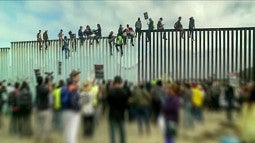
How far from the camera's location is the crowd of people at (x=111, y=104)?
13133 millimetres

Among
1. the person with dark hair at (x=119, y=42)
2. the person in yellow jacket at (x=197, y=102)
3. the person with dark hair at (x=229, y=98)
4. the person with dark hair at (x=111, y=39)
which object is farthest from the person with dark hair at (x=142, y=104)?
the person with dark hair at (x=111, y=39)

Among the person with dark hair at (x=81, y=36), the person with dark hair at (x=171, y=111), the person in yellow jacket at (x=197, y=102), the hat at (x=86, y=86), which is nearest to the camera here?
the person with dark hair at (x=171, y=111)

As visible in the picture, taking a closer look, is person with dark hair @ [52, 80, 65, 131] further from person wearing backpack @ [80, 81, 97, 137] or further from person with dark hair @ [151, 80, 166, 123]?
person with dark hair @ [151, 80, 166, 123]

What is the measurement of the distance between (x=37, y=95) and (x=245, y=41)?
16.6 metres

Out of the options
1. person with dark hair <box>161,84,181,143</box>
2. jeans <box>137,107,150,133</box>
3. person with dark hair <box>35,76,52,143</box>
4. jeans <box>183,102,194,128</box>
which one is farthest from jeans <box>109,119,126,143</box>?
jeans <box>183,102,194,128</box>

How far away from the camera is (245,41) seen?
29703 mm

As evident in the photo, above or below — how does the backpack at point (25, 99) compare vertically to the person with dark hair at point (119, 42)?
below

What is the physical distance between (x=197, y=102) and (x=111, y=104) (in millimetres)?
4847

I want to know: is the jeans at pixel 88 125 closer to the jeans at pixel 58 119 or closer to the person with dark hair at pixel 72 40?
the jeans at pixel 58 119

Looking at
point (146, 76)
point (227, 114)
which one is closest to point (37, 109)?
point (227, 114)

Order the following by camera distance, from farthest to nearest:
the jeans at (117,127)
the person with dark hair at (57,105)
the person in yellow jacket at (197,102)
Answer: the person in yellow jacket at (197,102), the person with dark hair at (57,105), the jeans at (117,127)

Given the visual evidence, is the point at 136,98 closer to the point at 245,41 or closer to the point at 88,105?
the point at 88,105

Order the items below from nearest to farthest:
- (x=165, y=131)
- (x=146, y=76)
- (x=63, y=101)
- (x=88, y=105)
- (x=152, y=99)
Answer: (x=165, y=131) → (x=63, y=101) → (x=88, y=105) → (x=152, y=99) → (x=146, y=76)

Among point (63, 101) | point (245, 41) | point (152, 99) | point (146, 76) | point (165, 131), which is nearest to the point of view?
point (165, 131)
